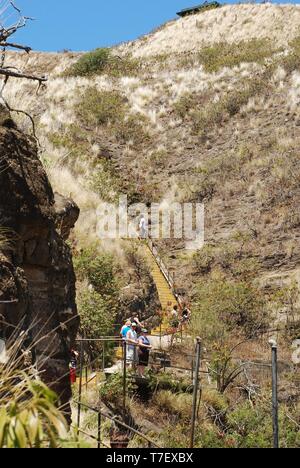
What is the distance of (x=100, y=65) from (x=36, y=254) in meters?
52.2

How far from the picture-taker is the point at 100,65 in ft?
194

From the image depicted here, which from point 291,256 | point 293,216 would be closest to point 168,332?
point 291,256

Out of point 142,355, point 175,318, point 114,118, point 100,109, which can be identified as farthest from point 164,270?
point 100,109

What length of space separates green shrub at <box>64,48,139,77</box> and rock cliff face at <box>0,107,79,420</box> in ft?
159

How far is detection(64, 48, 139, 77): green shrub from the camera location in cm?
5750

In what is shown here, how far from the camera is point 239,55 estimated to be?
2130 inches

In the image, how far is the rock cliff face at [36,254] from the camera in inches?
322

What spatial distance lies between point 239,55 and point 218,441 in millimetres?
43824

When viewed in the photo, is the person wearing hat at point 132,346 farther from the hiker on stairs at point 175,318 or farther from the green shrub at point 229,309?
the hiker on stairs at point 175,318

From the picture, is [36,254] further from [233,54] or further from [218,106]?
[233,54]

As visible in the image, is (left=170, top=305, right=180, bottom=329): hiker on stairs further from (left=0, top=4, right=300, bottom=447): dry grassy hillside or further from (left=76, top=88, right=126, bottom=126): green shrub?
(left=76, top=88, right=126, bottom=126): green shrub

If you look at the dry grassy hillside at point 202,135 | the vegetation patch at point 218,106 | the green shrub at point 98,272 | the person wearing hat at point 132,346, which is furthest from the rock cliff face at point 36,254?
the vegetation patch at point 218,106

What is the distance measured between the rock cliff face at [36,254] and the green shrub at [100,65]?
48.5 metres
